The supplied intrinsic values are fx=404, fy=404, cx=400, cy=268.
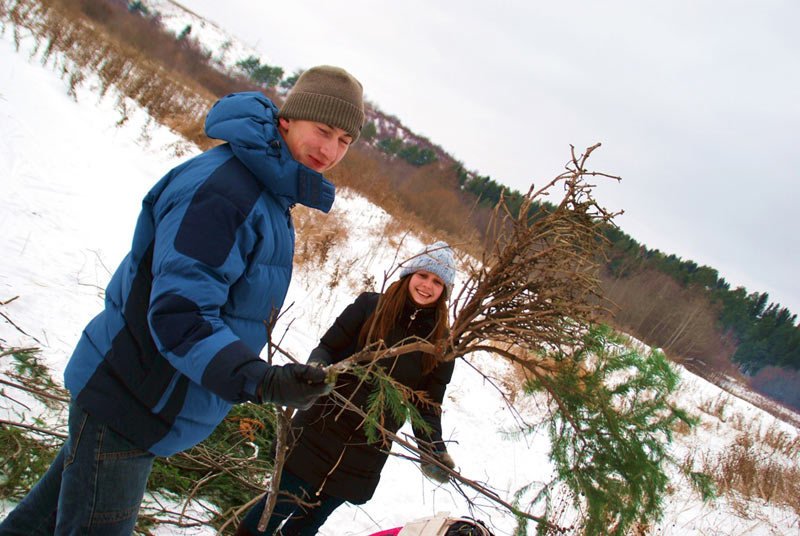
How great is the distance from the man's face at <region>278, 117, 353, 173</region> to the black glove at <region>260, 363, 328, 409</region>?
61cm

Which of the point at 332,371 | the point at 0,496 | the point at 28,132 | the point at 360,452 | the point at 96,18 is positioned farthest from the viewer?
the point at 96,18

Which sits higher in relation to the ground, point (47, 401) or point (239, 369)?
point (239, 369)

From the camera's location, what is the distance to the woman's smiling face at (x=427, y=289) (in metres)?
1.90

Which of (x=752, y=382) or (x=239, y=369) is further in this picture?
(x=752, y=382)

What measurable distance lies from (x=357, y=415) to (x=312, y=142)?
1.23 meters

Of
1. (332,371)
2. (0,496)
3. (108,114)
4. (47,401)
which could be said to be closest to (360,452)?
(332,371)

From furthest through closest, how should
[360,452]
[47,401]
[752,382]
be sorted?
→ [752,382], [47,401], [360,452]

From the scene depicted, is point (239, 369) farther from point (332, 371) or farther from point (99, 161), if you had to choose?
point (99, 161)

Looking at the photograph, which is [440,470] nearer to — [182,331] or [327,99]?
[182,331]

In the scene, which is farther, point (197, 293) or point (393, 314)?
point (393, 314)

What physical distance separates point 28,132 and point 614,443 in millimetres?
6744

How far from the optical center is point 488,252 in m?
1.33

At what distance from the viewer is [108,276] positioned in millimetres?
3734

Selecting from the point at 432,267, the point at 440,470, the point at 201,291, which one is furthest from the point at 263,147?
the point at 440,470
